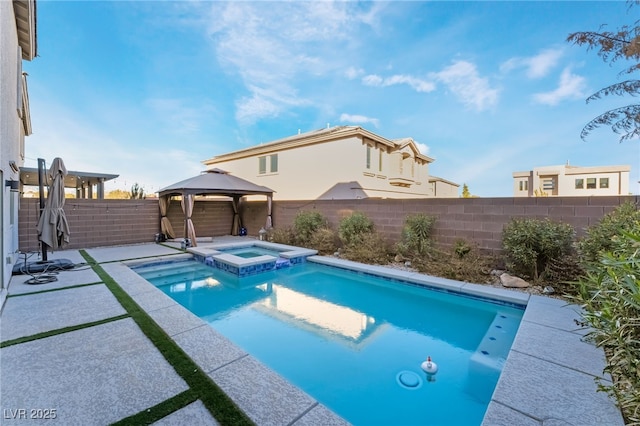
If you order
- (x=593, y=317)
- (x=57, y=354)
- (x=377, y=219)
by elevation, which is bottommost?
(x=57, y=354)

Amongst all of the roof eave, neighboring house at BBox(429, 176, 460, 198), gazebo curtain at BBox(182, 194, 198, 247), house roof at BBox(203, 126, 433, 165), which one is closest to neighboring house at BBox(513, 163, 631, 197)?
neighboring house at BBox(429, 176, 460, 198)

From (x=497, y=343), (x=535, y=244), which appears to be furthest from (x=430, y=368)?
(x=535, y=244)

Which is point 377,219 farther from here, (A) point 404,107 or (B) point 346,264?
(A) point 404,107

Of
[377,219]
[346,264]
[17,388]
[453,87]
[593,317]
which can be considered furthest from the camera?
[453,87]

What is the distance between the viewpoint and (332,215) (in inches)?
448

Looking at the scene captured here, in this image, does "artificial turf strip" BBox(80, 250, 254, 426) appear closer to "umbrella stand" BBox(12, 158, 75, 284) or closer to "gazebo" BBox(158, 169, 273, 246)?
"umbrella stand" BBox(12, 158, 75, 284)

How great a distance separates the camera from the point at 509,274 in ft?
21.6

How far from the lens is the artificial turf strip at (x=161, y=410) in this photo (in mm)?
2129

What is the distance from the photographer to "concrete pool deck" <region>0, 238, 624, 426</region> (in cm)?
227

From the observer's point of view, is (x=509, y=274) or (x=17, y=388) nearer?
(x=17, y=388)

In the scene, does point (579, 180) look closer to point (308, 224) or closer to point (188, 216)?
point (308, 224)

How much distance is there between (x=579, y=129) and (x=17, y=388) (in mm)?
13785

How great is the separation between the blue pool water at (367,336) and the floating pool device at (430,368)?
0.05 metres

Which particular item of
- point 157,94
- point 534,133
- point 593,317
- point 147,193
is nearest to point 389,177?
point 534,133
